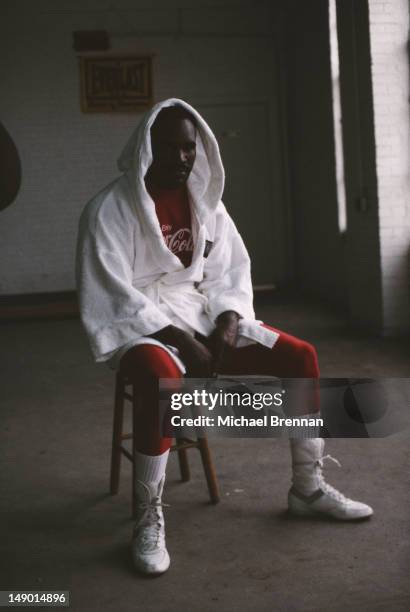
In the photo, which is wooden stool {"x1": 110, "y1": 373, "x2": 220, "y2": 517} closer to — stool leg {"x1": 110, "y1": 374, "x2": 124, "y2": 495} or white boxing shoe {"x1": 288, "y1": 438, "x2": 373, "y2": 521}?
stool leg {"x1": 110, "y1": 374, "x2": 124, "y2": 495}

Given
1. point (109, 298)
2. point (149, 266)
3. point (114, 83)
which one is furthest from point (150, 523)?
point (114, 83)

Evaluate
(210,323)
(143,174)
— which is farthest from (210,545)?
(143,174)

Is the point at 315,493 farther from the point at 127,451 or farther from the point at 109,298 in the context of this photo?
the point at 109,298

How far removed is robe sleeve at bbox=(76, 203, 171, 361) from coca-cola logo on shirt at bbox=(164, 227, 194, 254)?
0.59 feet

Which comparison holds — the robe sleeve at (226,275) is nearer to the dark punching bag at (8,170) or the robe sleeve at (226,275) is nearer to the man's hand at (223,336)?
the man's hand at (223,336)

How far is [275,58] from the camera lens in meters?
7.83

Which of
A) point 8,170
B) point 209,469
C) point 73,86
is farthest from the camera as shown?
point 73,86

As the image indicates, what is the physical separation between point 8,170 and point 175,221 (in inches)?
224

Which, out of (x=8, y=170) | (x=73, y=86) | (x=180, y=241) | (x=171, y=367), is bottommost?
(x=171, y=367)

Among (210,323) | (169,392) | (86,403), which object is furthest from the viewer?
(86,403)

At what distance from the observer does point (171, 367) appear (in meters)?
1.89

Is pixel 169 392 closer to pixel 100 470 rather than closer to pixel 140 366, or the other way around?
pixel 140 366

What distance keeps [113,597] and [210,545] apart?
0.36 m

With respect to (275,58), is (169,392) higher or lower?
lower
